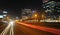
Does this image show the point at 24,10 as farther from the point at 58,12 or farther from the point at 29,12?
the point at 58,12

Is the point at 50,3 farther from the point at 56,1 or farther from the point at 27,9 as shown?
the point at 27,9

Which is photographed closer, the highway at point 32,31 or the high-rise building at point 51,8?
the highway at point 32,31

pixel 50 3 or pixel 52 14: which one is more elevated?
pixel 50 3

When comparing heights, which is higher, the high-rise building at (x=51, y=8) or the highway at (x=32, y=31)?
the high-rise building at (x=51, y=8)

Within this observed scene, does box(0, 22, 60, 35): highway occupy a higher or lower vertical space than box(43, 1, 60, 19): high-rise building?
lower

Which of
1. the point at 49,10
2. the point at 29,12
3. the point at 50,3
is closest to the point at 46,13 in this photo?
the point at 49,10

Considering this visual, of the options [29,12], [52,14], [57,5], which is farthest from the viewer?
[29,12]

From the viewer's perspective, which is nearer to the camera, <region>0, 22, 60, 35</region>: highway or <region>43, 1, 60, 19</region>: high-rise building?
<region>0, 22, 60, 35</region>: highway

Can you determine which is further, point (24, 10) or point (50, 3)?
point (24, 10)

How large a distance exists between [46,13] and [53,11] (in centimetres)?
562

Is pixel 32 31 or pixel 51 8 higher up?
pixel 51 8

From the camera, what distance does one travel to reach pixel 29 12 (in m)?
165

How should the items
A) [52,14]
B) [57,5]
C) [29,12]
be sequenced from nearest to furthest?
[52,14] → [57,5] → [29,12]

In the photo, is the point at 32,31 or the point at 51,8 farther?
the point at 51,8
